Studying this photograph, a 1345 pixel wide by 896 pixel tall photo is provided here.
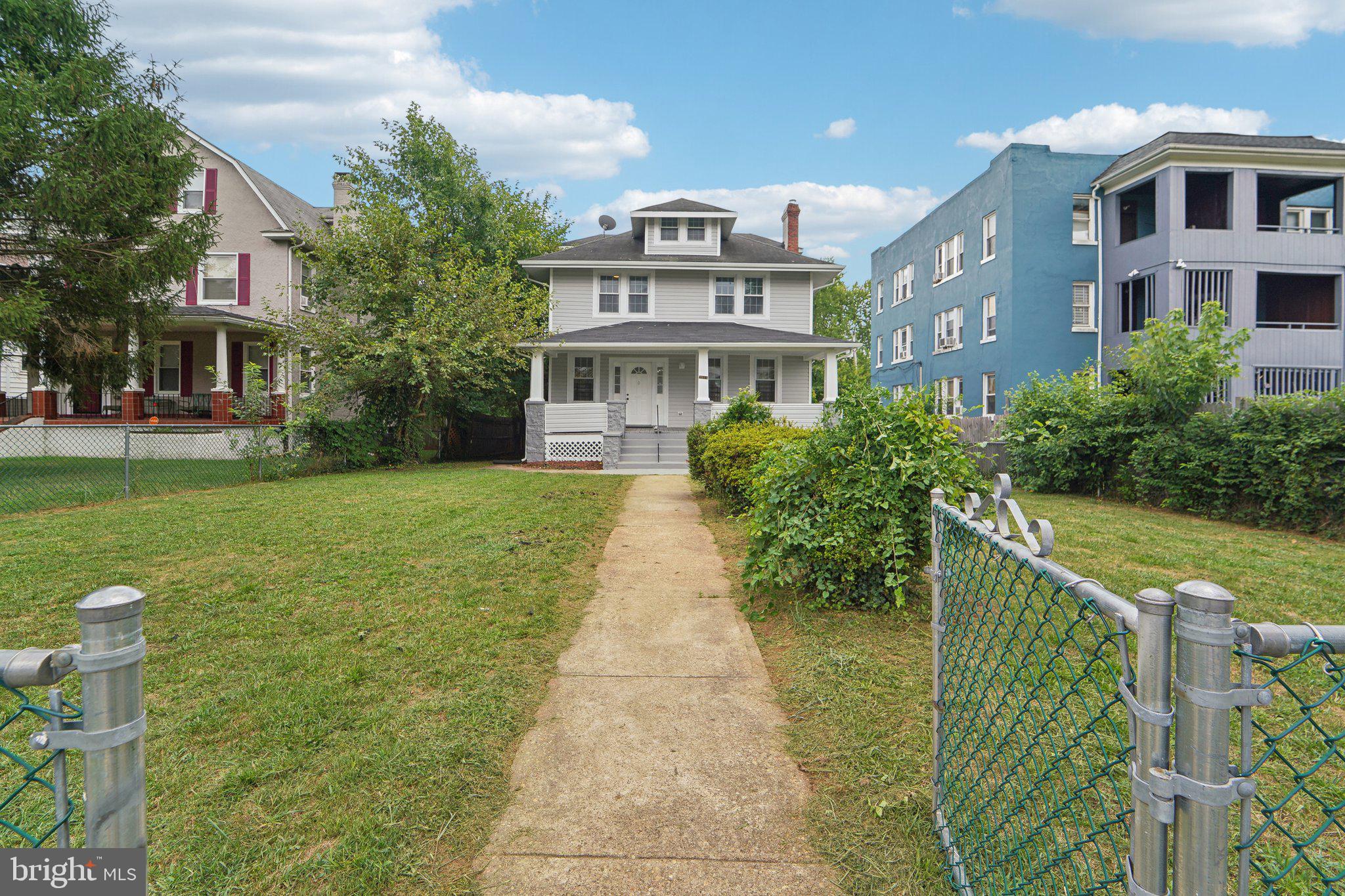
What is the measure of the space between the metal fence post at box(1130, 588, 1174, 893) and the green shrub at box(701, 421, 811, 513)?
5664 mm

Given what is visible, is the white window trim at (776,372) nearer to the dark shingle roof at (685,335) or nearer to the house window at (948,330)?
the dark shingle roof at (685,335)

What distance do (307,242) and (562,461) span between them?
1131 centimetres

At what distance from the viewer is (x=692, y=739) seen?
339cm

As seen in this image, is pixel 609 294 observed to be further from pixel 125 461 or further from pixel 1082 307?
pixel 1082 307

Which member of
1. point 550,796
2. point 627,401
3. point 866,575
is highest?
point 627,401

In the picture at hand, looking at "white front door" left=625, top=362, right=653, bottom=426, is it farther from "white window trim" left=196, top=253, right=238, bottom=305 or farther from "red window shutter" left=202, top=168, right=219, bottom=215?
"red window shutter" left=202, top=168, right=219, bottom=215

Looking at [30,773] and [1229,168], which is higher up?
[1229,168]

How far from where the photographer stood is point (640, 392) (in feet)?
73.9

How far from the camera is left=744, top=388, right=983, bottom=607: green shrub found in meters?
4.80

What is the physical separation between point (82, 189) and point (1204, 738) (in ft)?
62.3

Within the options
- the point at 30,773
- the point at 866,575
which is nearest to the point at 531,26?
the point at 866,575

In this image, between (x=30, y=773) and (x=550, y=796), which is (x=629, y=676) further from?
(x=30, y=773)

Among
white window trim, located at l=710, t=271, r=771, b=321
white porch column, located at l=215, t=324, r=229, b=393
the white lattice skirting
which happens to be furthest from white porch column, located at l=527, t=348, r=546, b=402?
white porch column, located at l=215, t=324, r=229, b=393

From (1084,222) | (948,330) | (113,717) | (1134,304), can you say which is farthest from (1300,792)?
(948,330)
